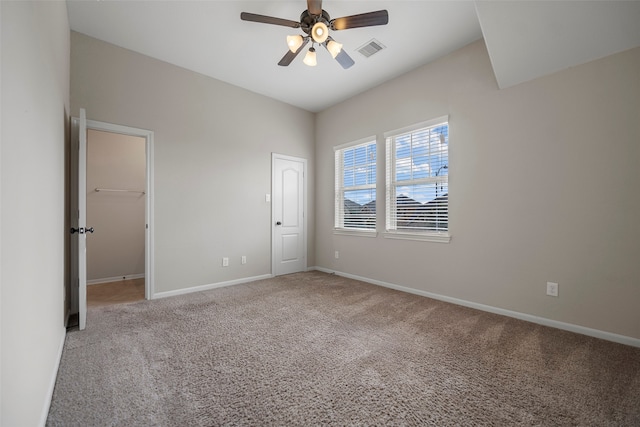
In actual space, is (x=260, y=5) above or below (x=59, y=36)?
above

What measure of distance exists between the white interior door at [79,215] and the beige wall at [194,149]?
489 mm

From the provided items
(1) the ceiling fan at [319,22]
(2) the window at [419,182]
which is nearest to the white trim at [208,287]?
(2) the window at [419,182]

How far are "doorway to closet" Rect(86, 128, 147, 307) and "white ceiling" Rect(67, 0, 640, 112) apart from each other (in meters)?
1.72

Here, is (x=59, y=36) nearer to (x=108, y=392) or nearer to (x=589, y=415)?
(x=108, y=392)

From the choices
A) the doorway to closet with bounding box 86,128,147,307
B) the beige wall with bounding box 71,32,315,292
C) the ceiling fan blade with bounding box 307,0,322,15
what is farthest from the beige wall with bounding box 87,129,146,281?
the ceiling fan blade with bounding box 307,0,322,15

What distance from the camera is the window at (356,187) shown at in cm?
432

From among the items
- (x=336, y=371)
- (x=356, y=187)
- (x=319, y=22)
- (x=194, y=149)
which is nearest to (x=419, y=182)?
(x=356, y=187)

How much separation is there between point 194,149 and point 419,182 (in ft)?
10.1

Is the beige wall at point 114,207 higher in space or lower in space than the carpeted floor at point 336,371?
higher

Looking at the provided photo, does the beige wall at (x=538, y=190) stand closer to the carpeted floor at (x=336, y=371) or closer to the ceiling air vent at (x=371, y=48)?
the carpeted floor at (x=336, y=371)

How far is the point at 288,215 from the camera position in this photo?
4.86 metres

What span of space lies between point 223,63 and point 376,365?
3794 millimetres

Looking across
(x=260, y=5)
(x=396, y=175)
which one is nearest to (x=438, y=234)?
(x=396, y=175)

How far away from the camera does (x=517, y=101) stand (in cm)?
282
